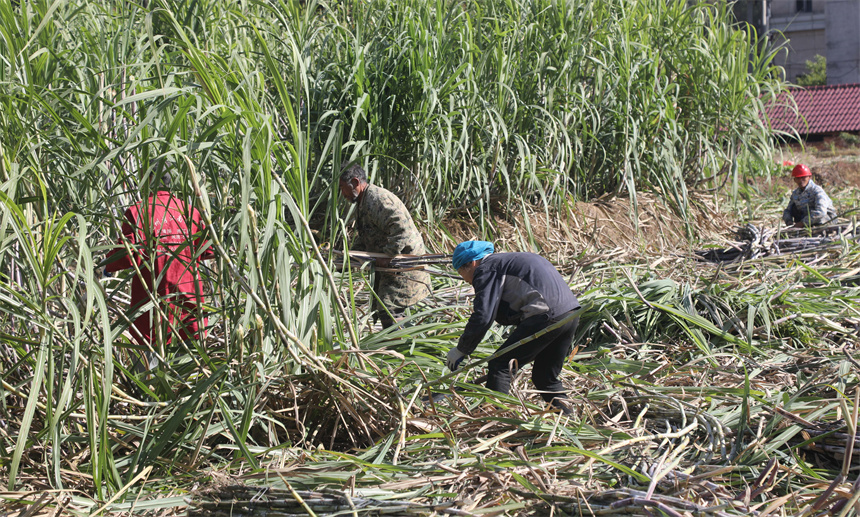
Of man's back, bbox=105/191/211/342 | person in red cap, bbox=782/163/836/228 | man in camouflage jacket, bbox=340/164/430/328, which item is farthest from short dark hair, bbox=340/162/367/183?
person in red cap, bbox=782/163/836/228

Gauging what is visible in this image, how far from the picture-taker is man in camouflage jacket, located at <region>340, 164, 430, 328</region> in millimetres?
3809

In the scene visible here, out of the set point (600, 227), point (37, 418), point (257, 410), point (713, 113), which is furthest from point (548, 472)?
point (713, 113)

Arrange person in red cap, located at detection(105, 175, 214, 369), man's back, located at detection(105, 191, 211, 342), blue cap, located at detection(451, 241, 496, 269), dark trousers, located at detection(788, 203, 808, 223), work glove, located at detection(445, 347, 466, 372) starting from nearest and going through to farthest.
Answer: person in red cap, located at detection(105, 175, 214, 369) < man's back, located at detection(105, 191, 211, 342) < work glove, located at detection(445, 347, 466, 372) < blue cap, located at detection(451, 241, 496, 269) < dark trousers, located at detection(788, 203, 808, 223)

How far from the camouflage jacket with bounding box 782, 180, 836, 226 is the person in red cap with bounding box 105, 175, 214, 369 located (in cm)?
492

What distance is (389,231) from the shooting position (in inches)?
152

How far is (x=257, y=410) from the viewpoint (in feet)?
8.25

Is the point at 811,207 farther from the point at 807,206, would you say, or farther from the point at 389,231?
the point at 389,231

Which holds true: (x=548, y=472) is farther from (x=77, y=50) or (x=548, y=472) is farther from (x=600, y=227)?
(x=600, y=227)

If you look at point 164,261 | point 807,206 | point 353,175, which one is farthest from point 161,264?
point 807,206

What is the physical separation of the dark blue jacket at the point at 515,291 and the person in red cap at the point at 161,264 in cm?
101

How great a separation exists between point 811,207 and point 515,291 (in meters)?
4.20

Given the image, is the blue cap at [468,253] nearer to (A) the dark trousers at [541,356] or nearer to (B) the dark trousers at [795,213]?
(A) the dark trousers at [541,356]

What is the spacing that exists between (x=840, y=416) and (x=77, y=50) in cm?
311

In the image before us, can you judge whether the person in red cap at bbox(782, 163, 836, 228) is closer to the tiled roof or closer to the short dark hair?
the short dark hair
